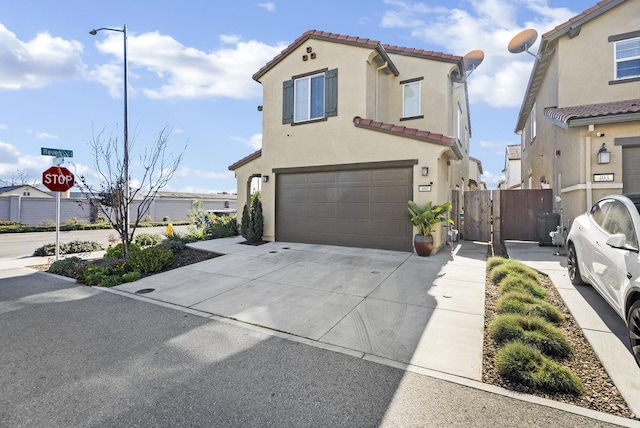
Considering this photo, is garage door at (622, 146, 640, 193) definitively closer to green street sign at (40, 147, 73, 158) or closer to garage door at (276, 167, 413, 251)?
garage door at (276, 167, 413, 251)

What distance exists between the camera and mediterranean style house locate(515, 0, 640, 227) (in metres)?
8.30

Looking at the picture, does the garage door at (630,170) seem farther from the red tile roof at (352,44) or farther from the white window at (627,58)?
the red tile roof at (352,44)

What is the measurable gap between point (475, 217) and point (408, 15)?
734cm

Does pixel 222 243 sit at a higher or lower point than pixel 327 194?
lower

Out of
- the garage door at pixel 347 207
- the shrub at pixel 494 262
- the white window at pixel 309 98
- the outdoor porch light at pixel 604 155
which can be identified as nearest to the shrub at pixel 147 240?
the garage door at pixel 347 207

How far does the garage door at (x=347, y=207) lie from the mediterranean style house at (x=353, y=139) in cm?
3

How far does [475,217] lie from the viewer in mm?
12172

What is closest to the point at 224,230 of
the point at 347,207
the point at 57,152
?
the point at 347,207

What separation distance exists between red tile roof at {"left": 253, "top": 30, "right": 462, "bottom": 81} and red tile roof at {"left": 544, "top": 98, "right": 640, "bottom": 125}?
3.73m

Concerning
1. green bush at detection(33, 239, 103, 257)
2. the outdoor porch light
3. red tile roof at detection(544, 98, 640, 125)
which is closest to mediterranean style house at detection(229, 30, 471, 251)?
red tile roof at detection(544, 98, 640, 125)

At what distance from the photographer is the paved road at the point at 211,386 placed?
256 centimetres

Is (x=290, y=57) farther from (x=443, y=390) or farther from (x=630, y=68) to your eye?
(x=443, y=390)

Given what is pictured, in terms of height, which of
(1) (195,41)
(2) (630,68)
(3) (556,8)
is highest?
(3) (556,8)

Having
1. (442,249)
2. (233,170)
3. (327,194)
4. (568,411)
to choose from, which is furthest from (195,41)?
(568,411)
